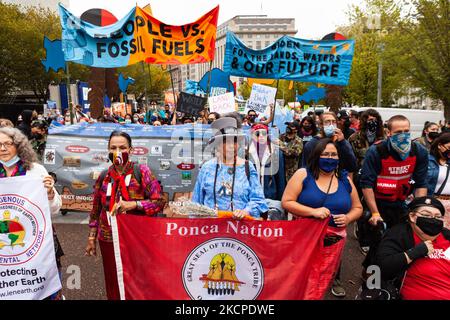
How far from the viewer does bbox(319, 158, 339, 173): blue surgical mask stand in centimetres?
339

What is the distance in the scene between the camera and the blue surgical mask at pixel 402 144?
13.0 ft

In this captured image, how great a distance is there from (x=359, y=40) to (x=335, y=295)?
96.4 ft

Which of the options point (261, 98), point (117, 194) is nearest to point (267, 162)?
point (117, 194)

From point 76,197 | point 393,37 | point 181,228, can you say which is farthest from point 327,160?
point 393,37

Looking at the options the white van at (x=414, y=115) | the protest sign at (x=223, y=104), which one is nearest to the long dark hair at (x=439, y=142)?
the protest sign at (x=223, y=104)

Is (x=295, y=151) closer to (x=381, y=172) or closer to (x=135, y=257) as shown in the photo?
(x=381, y=172)

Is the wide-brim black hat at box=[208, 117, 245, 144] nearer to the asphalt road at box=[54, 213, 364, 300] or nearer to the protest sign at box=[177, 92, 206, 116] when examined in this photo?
the asphalt road at box=[54, 213, 364, 300]

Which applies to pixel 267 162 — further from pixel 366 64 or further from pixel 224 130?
pixel 366 64

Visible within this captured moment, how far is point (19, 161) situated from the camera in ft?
9.79

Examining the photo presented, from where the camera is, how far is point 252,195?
11.1 ft

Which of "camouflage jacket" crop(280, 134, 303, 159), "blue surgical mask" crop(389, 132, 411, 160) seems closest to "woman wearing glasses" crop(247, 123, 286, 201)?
"camouflage jacket" crop(280, 134, 303, 159)

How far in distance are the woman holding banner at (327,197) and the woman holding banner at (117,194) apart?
44.7 inches

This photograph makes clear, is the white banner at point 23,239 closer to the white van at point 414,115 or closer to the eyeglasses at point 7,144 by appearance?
the eyeglasses at point 7,144

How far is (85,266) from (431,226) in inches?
150
